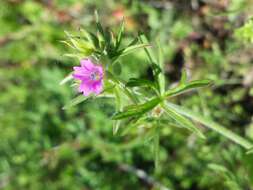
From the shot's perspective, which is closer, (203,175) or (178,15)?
(203,175)

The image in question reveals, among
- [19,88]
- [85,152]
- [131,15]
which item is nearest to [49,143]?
[85,152]

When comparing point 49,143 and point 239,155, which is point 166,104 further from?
point 49,143

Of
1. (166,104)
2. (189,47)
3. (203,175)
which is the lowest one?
(203,175)

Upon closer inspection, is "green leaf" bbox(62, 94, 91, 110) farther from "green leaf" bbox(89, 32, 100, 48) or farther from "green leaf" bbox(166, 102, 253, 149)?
"green leaf" bbox(166, 102, 253, 149)

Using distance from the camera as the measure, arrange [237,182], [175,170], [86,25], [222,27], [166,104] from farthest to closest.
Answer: [86,25]
[222,27]
[175,170]
[237,182]
[166,104]

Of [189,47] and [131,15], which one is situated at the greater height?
[131,15]

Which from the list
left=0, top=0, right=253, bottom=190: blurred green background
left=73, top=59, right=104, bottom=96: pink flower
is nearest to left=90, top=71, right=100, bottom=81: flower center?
left=73, top=59, right=104, bottom=96: pink flower

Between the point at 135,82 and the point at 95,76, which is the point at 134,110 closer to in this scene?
the point at 135,82
